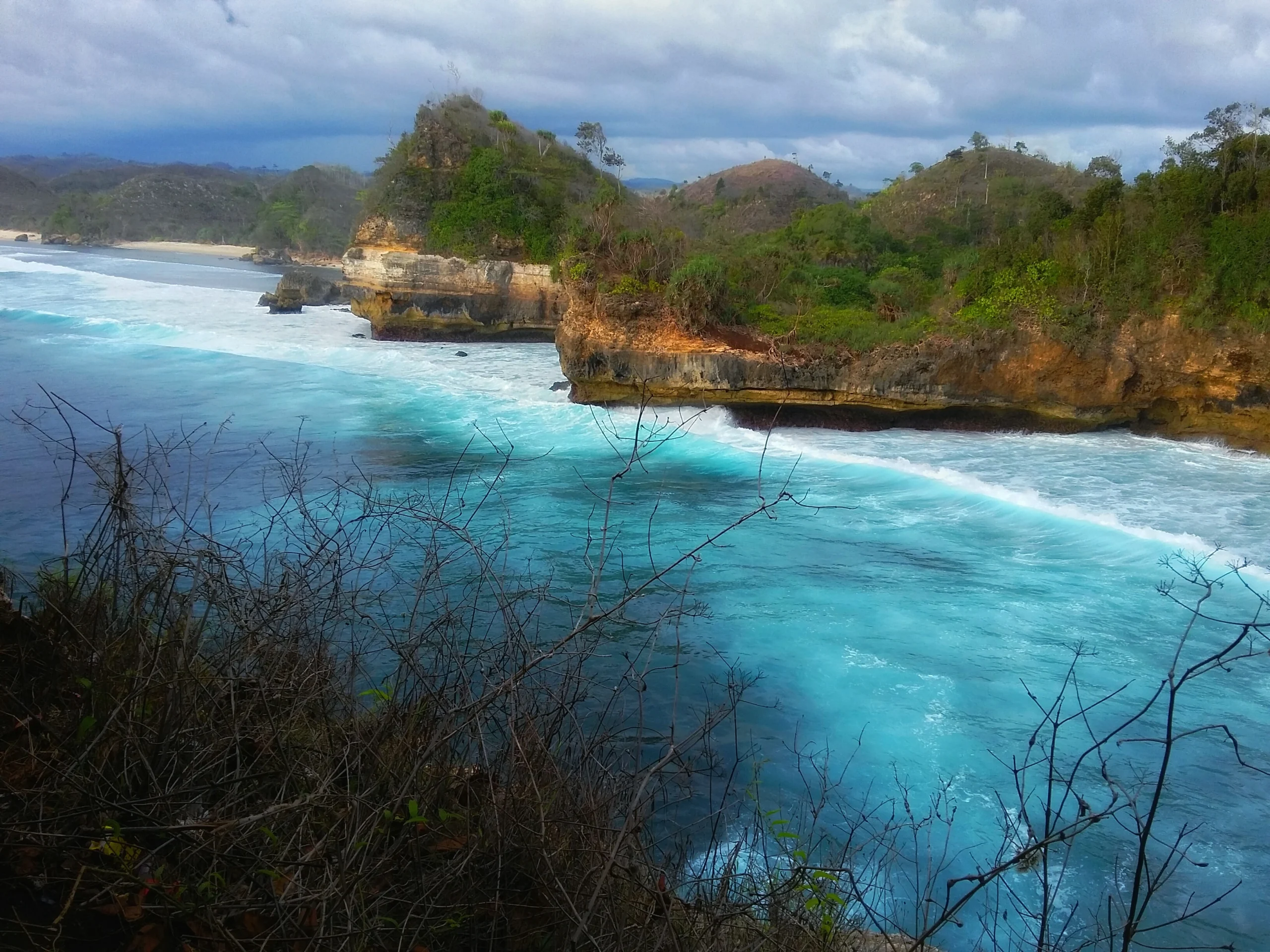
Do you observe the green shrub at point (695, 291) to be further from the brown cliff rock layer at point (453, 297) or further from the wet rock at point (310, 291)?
the wet rock at point (310, 291)

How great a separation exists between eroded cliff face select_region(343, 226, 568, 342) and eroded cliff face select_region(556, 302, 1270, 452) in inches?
499

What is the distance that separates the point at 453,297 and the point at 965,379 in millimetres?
19744

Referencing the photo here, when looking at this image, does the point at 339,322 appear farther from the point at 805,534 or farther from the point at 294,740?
the point at 294,740

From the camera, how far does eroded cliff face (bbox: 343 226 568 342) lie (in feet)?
109

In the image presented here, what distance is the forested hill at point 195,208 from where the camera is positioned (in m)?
76.4

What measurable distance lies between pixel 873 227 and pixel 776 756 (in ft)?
86.6

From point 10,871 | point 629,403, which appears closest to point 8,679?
point 10,871

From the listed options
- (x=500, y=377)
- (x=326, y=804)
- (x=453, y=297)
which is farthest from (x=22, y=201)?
(x=326, y=804)

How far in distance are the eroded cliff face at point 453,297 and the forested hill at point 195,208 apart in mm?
41782

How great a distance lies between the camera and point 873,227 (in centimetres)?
3095

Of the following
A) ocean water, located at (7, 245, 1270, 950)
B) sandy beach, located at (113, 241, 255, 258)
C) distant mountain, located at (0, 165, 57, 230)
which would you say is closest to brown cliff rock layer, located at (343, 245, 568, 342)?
ocean water, located at (7, 245, 1270, 950)

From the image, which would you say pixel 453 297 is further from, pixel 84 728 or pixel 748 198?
pixel 84 728

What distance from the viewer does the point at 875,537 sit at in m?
13.6

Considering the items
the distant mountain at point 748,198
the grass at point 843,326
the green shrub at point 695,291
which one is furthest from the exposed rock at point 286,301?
the grass at point 843,326
